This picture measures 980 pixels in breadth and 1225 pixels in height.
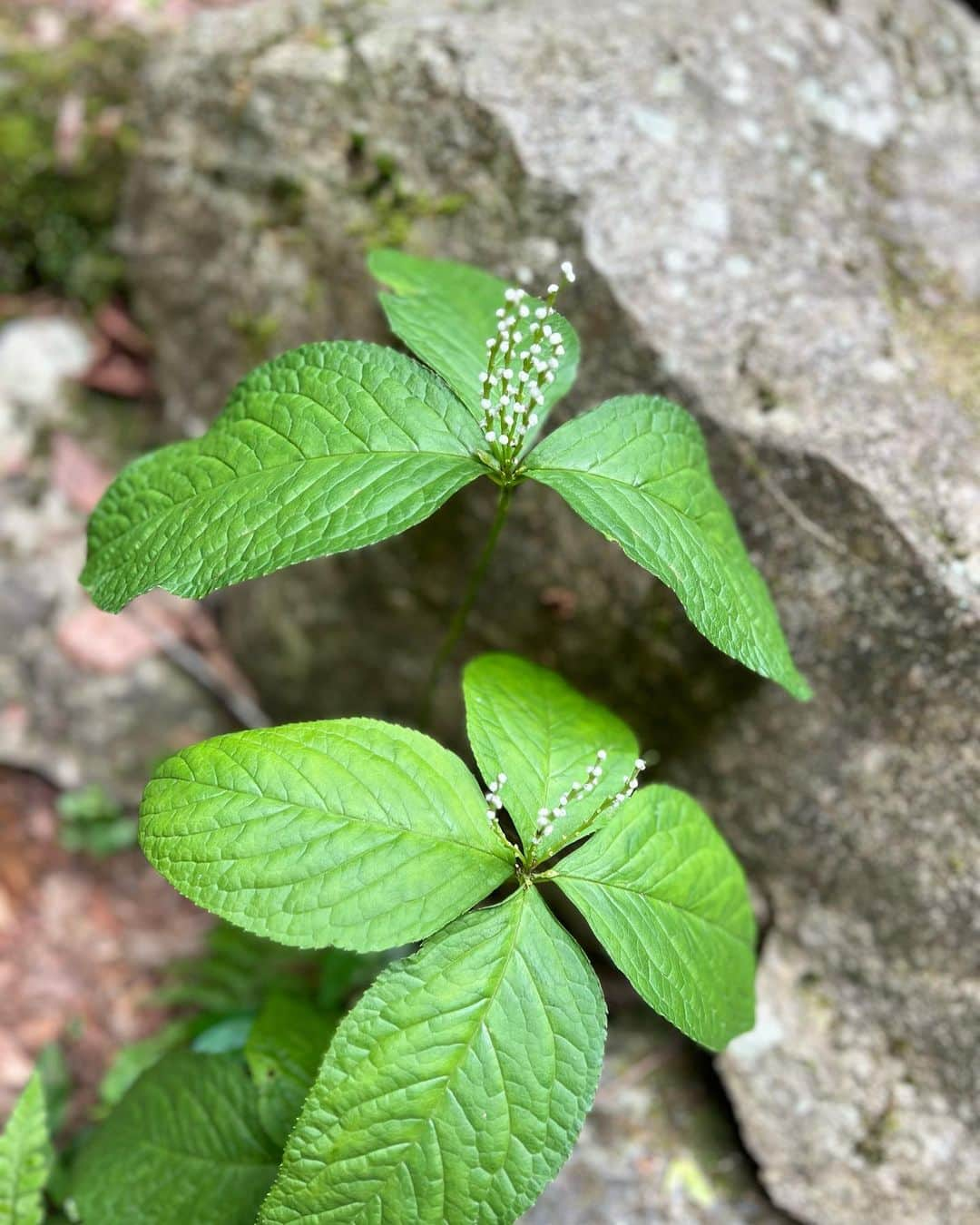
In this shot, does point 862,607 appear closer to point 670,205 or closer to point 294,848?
point 670,205

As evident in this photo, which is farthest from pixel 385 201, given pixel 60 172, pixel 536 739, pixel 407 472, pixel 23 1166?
pixel 23 1166

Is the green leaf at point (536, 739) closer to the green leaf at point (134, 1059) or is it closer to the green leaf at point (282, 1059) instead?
the green leaf at point (282, 1059)

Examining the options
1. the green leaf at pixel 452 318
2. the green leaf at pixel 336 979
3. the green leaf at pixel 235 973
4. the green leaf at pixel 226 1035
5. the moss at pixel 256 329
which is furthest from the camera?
the moss at pixel 256 329

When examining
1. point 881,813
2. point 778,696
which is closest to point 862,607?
point 778,696

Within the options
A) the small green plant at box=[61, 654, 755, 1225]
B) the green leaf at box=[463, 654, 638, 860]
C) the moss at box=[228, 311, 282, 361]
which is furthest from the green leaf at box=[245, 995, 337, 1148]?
the moss at box=[228, 311, 282, 361]

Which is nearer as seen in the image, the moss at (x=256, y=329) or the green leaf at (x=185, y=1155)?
the green leaf at (x=185, y=1155)

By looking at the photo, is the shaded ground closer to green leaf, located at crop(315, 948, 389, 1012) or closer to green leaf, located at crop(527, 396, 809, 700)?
green leaf, located at crop(315, 948, 389, 1012)

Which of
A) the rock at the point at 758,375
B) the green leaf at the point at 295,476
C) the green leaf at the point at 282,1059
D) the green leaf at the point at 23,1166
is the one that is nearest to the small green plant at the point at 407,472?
the green leaf at the point at 295,476
